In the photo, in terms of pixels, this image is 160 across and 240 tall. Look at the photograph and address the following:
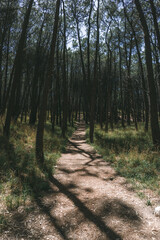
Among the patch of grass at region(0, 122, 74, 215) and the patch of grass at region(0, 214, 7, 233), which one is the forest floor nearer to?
the patch of grass at region(0, 214, 7, 233)

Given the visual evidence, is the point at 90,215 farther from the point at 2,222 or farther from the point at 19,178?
the point at 19,178

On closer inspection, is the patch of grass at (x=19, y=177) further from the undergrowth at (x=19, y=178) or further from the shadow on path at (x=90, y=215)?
the shadow on path at (x=90, y=215)

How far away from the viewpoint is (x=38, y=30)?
1552 centimetres

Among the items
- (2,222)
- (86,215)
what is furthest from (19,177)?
(86,215)

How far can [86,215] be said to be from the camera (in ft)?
10.3

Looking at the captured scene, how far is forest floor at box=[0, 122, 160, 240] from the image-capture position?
102 inches

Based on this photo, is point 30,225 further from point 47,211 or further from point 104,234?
point 104,234

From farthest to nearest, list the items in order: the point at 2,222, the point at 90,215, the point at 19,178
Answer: the point at 19,178 < the point at 90,215 < the point at 2,222

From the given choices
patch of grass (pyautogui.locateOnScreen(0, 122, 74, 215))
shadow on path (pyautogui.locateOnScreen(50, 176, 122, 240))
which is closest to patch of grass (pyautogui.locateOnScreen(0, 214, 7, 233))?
patch of grass (pyautogui.locateOnScreen(0, 122, 74, 215))

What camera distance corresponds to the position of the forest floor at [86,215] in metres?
2.59

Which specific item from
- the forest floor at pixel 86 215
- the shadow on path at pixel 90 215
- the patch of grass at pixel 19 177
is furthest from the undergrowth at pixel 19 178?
the shadow on path at pixel 90 215

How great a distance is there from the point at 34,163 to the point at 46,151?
219cm

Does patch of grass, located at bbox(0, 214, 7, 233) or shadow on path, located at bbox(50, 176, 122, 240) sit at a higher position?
patch of grass, located at bbox(0, 214, 7, 233)

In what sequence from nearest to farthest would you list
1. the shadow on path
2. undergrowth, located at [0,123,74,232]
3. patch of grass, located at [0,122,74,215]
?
the shadow on path
undergrowth, located at [0,123,74,232]
patch of grass, located at [0,122,74,215]
